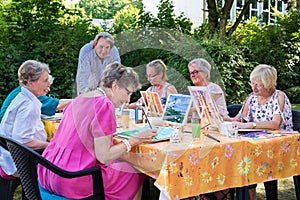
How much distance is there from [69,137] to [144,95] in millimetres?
1283

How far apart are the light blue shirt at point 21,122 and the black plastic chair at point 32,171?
1.09 feet

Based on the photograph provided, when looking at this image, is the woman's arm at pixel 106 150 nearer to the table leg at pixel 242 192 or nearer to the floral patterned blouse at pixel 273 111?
the table leg at pixel 242 192

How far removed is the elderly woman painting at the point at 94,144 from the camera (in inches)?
87.7

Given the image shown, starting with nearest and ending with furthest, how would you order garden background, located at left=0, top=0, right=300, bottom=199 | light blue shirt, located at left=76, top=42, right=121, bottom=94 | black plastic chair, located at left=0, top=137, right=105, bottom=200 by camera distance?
black plastic chair, located at left=0, top=137, right=105, bottom=200 < light blue shirt, located at left=76, top=42, right=121, bottom=94 < garden background, located at left=0, top=0, right=300, bottom=199

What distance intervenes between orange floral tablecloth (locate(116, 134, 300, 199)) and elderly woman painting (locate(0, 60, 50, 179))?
2.08 ft

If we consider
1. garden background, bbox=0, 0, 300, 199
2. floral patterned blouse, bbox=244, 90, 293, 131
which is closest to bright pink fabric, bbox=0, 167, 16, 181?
floral patterned blouse, bbox=244, 90, 293, 131

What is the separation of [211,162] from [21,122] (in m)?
1.14

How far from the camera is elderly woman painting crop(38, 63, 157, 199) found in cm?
223

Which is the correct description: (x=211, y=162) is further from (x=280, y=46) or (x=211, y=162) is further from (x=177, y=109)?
(x=280, y=46)

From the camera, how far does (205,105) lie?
276 cm

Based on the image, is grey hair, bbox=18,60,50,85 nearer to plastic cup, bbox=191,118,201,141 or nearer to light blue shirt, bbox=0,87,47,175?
light blue shirt, bbox=0,87,47,175

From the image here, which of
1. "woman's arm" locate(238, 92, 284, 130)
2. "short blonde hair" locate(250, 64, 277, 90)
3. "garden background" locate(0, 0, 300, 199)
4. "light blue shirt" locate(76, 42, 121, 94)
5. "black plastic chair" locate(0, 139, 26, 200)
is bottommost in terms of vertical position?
"black plastic chair" locate(0, 139, 26, 200)

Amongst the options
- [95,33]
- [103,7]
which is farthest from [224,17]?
[95,33]

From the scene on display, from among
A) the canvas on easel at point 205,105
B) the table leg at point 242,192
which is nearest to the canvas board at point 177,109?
the canvas on easel at point 205,105
